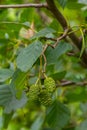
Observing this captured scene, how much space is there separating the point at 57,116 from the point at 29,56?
361 millimetres

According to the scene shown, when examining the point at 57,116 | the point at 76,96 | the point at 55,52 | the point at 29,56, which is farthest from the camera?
the point at 76,96

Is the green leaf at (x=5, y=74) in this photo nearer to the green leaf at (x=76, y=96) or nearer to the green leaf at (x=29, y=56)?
the green leaf at (x=29, y=56)

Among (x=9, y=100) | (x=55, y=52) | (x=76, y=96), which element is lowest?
(x=76, y=96)

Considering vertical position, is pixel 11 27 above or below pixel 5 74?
above

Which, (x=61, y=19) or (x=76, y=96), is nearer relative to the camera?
(x=61, y=19)

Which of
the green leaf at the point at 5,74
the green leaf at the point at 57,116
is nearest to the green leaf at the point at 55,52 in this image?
the green leaf at the point at 5,74

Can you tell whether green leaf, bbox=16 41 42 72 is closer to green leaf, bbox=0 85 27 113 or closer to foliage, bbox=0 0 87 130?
foliage, bbox=0 0 87 130

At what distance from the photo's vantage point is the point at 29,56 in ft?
2.81

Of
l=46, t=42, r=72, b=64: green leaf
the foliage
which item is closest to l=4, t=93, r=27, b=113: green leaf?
the foliage

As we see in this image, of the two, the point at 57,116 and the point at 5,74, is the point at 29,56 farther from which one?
the point at 57,116

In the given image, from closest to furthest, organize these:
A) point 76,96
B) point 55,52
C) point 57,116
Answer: point 55,52, point 57,116, point 76,96

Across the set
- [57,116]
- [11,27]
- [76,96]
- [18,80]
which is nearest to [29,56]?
[18,80]

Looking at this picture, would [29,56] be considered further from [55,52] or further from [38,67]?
[38,67]

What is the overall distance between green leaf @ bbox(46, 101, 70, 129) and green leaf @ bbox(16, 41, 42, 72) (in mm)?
341
